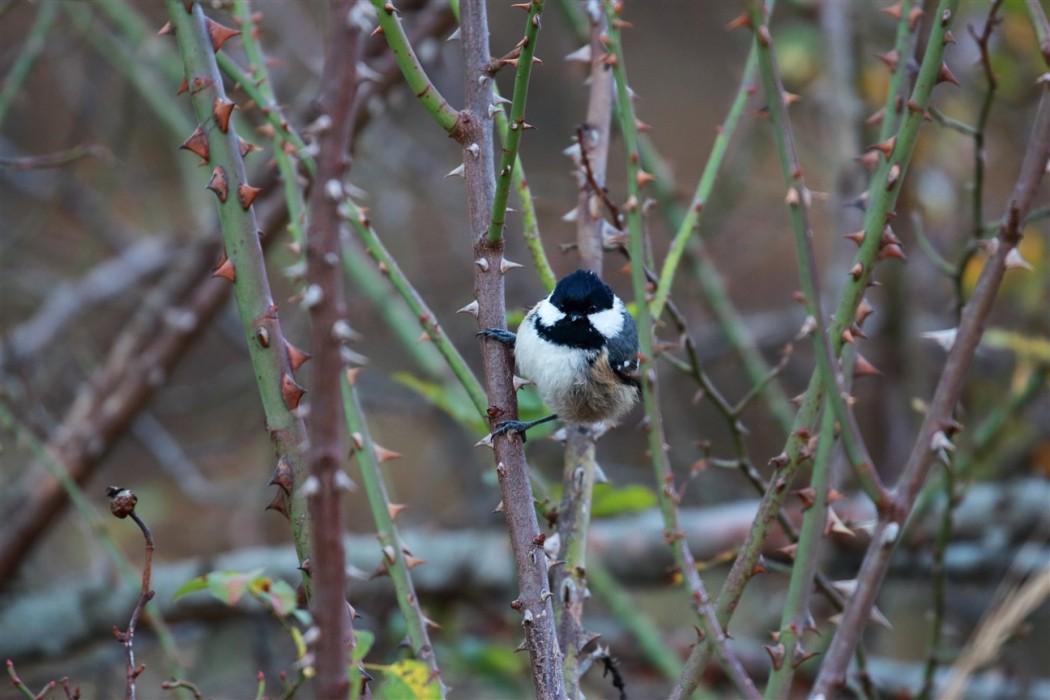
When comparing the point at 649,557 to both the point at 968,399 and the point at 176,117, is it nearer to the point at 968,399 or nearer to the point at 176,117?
the point at 968,399

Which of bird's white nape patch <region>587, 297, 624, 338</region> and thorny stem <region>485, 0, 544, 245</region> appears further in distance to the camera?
bird's white nape patch <region>587, 297, 624, 338</region>

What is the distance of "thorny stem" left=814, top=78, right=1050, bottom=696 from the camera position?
1.57 m

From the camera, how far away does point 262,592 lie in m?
1.45

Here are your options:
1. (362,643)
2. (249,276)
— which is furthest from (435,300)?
(362,643)

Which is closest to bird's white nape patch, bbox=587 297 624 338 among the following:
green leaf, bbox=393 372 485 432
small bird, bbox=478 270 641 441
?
small bird, bbox=478 270 641 441

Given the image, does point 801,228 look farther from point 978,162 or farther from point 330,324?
point 978,162

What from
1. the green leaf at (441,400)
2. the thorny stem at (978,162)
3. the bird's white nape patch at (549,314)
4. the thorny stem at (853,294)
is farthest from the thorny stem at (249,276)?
the thorny stem at (978,162)

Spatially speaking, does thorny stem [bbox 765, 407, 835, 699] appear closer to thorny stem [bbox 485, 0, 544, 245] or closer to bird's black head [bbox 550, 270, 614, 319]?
thorny stem [bbox 485, 0, 544, 245]

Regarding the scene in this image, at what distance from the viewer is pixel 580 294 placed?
2498 mm

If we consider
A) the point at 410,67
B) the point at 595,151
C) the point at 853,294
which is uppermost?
the point at 595,151

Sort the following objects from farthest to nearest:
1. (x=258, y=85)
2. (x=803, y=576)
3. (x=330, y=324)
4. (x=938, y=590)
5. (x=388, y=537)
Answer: (x=938, y=590) < (x=258, y=85) < (x=388, y=537) < (x=803, y=576) < (x=330, y=324)

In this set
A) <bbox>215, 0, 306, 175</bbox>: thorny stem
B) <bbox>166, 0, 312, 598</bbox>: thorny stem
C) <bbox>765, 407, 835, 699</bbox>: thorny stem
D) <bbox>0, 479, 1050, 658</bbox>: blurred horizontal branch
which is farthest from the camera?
<bbox>0, 479, 1050, 658</bbox>: blurred horizontal branch

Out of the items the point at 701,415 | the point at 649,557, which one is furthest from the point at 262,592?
the point at 701,415

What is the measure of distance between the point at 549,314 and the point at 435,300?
4104 millimetres
